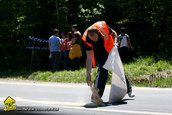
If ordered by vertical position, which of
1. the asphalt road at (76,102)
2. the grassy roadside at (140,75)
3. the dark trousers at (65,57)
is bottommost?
the asphalt road at (76,102)

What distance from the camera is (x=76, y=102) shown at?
813 centimetres

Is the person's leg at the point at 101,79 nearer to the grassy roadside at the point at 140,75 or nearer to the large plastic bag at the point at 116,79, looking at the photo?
the large plastic bag at the point at 116,79

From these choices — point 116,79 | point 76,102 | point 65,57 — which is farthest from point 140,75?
point 116,79

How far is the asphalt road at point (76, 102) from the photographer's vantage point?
685 cm

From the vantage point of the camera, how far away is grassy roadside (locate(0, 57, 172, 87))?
11580 mm

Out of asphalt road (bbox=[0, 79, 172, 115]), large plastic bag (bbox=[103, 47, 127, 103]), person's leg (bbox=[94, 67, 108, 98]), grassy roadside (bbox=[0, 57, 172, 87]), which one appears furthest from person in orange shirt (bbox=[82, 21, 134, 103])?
grassy roadside (bbox=[0, 57, 172, 87])

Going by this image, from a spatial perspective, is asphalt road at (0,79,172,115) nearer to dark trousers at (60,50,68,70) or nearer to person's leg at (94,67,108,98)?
person's leg at (94,67,108,98)

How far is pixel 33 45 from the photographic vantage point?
16.5 meters

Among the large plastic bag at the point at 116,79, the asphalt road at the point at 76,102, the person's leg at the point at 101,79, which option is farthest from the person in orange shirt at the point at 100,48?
the asphalt road at the point at 76,102

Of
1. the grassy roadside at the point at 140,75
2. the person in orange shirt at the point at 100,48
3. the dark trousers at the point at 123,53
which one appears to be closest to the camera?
the person in orange shirt at the point at 100,48

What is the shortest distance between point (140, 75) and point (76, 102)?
443 cm

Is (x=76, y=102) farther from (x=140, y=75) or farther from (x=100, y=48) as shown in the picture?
(x=140, y=75)

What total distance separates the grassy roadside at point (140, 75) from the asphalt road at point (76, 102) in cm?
176

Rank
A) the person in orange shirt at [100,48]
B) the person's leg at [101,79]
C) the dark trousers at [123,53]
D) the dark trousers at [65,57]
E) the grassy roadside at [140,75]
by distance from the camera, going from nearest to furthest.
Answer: the person in orange shirt at [100,48], the person's leg at [101,79], the grassy roadside at [140,75], the dark trousers at [65,57], the dark trousers at [123,53]
